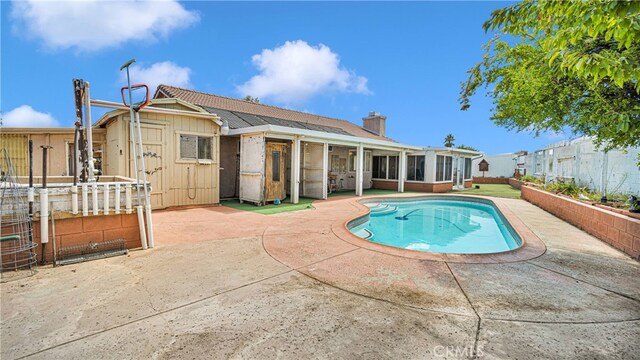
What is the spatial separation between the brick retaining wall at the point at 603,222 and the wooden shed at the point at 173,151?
1028 centimetres

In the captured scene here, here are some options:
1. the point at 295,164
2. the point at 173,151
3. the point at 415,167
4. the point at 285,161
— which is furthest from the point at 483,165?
the point at 173,151

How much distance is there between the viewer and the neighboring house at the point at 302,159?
33.2 feet

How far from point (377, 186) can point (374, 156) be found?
1947mm

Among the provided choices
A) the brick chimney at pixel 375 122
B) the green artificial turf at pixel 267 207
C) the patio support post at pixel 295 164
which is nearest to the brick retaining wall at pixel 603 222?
the green artificial turf at pixel 267 207

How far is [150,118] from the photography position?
8.22 metres

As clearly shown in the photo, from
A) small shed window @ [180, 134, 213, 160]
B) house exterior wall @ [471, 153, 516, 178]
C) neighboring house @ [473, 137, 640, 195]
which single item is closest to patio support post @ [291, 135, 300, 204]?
small shed window @ [180, 134, 213, 160]

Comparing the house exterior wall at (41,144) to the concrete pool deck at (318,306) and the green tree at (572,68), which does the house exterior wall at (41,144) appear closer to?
the concrete pool deck at (318,306)

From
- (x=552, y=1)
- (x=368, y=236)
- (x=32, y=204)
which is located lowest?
(x=368, y=236)

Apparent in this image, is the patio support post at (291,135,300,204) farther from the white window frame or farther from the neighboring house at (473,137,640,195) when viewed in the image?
the neighboring house at (473,137,640,195)

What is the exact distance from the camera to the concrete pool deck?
2.25 meters

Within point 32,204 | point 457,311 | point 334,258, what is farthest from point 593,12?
point 32,204

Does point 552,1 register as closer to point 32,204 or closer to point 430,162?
point 32,204

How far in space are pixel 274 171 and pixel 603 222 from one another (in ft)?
29.8

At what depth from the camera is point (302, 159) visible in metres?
13.0
